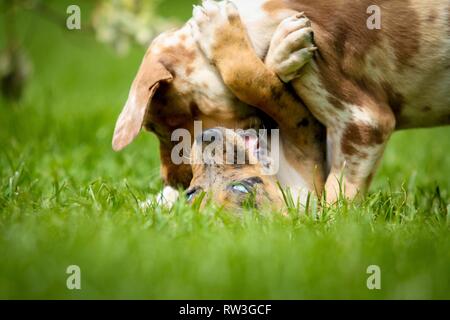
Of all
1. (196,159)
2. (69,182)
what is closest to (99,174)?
(69,182)

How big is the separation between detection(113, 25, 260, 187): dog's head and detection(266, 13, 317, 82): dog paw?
223 mm

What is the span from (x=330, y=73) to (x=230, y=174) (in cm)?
54

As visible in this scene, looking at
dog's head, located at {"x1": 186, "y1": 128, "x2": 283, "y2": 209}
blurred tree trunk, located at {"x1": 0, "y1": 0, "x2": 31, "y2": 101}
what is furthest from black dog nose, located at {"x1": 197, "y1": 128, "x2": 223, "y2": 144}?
blurred tree trunk, located at {"x1": 0, "y1": 0, "x2": 31, "y2": 101}

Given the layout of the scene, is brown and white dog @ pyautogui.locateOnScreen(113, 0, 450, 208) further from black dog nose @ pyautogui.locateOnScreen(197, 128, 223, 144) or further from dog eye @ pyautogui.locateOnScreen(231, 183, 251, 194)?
dog eye @ pyautogui.locateOnScreen(231, 183, 251, 194)

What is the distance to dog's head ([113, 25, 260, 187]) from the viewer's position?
9.23 ft

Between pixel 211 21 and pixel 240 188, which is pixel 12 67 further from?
pixel 240 188

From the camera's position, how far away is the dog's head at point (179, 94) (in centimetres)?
281

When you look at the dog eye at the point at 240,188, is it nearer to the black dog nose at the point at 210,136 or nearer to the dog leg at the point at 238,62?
the black dog nose at the point at 210,136

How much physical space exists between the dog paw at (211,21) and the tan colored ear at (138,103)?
183 mm

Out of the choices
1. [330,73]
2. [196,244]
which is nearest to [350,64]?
[330,73]

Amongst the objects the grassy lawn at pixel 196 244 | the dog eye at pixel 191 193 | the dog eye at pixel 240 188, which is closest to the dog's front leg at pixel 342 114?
the grassy lawn at pixel 196 244

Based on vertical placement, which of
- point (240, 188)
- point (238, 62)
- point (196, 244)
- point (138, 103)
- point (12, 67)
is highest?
point (12, 67)

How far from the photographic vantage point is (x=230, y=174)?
8.91ft

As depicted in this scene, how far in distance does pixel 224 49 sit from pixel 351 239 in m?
0.92
